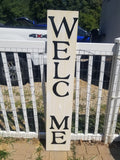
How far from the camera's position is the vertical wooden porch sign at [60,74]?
170 centimetres

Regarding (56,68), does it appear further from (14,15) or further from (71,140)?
(14,15)

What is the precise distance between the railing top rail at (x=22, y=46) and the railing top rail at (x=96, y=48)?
43cm

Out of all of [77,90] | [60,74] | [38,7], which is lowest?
[77,90]

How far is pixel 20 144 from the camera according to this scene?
7.99 ft

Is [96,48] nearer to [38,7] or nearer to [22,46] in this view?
[22,46]

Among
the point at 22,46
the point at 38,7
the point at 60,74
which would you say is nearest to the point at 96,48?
the point at 60,74

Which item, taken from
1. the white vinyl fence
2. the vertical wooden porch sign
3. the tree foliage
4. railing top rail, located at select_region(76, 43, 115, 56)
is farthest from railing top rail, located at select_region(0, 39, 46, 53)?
the tree foliage

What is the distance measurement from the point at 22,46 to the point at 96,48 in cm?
86

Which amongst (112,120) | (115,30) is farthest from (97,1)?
(112,120)

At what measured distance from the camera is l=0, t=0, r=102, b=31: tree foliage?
15531 millimetres

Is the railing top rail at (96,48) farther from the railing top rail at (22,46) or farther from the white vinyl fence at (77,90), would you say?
Answer: the railing top rail at (22,46)

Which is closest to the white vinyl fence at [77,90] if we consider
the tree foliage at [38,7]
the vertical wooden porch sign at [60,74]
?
the vertical wooden porch sign at [60,74]

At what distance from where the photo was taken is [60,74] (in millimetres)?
1918

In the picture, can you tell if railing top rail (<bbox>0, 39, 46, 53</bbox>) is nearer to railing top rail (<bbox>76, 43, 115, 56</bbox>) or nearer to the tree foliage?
railing top rail (<bbox>76, 43, 115, 56</bbox>)
